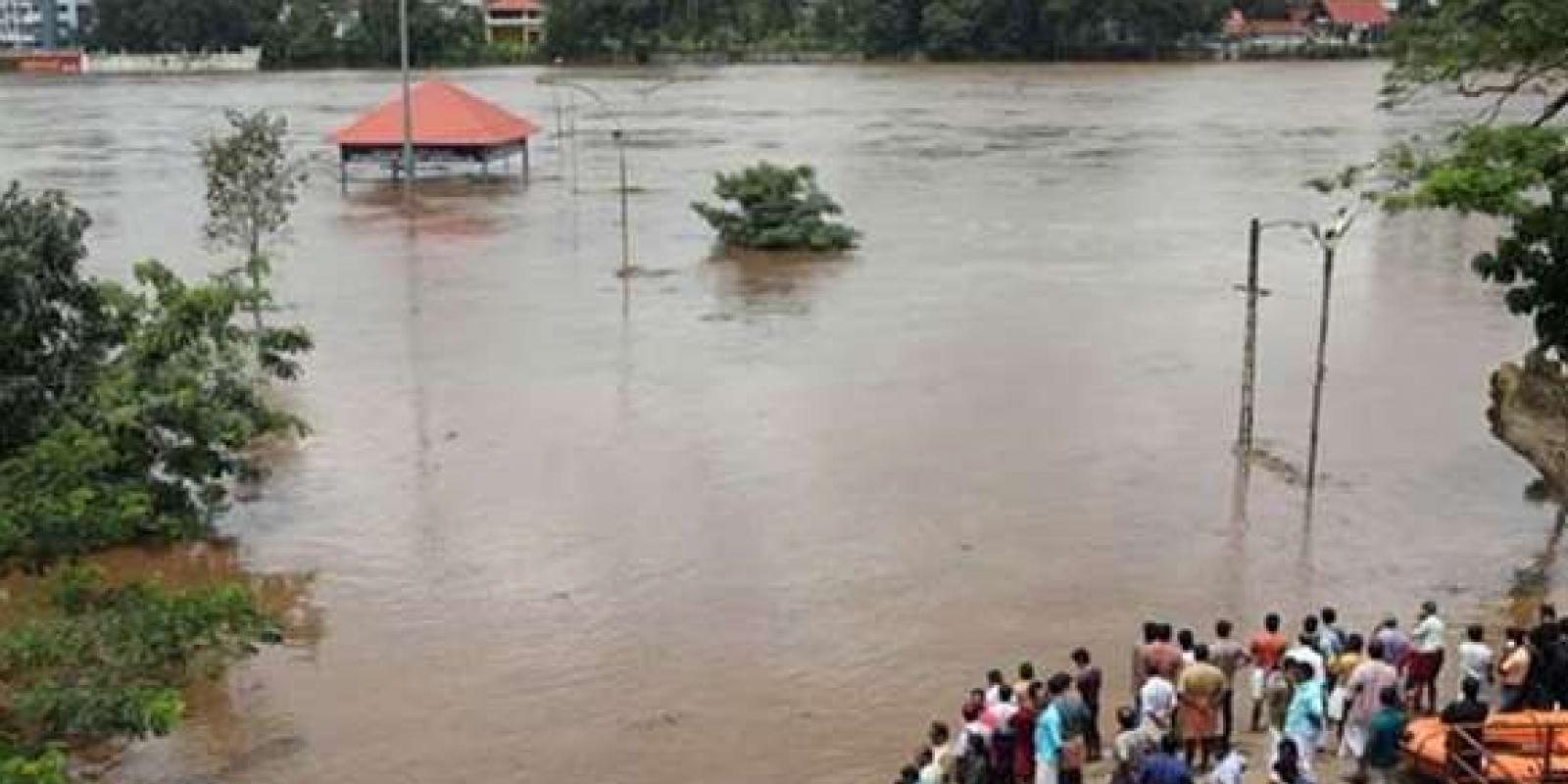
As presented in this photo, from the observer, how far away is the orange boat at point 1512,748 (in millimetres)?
11070

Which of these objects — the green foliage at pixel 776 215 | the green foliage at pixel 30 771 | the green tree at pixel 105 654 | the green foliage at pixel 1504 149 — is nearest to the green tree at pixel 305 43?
the green foliage at pixel 776 215

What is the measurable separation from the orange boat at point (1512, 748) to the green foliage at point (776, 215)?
28.4 metres

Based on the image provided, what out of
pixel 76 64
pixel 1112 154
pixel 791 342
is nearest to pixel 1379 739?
pixel 791 342

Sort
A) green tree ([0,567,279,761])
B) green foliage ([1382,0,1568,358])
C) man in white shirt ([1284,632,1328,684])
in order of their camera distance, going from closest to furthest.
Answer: green tree ([0,567,279,761]), man in white shirt ([1284,632,1328,684]), green foliage ([1382,0,1568,358])

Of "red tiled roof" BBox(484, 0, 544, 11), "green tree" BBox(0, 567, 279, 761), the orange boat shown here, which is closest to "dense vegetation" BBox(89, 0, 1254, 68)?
"red tiled roof" BBox(484, 0, 544, 11)

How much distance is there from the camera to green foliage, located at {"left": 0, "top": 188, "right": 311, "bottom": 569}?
1895 centimetres

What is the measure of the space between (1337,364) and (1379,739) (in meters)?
16.5

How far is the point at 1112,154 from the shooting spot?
5809 centimetres

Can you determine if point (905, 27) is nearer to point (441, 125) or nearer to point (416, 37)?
point (416, 37)

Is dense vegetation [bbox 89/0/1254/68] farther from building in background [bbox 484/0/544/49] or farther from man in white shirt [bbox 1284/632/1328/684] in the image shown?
man in white shirt [bbox 1284/632/1328/684]

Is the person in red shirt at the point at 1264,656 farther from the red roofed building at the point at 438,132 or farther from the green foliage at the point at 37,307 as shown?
the red roofed building at the point at 438,132

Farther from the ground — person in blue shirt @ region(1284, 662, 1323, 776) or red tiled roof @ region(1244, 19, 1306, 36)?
red tiled roof @ region(1244, 19, 1306, 36)

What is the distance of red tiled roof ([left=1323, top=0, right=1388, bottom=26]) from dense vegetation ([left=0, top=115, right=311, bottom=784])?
101m

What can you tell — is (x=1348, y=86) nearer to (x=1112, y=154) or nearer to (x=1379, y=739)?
(x=1112, y=154)
